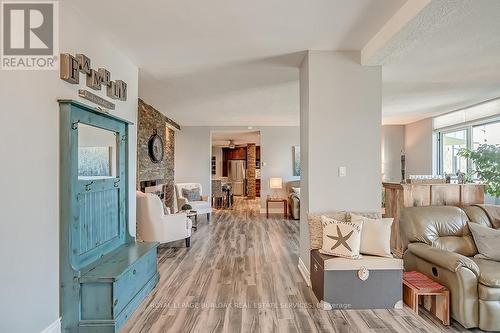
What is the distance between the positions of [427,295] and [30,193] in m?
3.38

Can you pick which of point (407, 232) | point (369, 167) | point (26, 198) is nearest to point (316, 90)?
point (369, 167)

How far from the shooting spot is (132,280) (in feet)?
8.63

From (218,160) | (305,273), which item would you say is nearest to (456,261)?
(305,273)

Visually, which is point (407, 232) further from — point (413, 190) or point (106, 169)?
point (106, 169)

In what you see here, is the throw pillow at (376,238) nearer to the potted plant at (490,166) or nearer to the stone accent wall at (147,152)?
the potted plant at (490,166)

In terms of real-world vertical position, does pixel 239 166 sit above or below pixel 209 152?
below

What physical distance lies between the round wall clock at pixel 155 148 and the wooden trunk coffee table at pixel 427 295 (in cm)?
513

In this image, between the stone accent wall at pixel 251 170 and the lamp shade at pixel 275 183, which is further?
the stone accent wall at pixel 251 170

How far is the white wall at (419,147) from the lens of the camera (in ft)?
24.7

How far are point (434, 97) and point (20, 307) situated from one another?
6.42 m

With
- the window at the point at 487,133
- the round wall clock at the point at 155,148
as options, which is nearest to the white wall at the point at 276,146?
the round wall clock at the point at 155,148

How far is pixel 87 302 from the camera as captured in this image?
7.47 ft

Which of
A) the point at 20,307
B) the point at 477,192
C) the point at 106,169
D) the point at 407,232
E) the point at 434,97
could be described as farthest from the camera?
the point at 434,97

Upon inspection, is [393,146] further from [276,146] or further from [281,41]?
[281,41]
